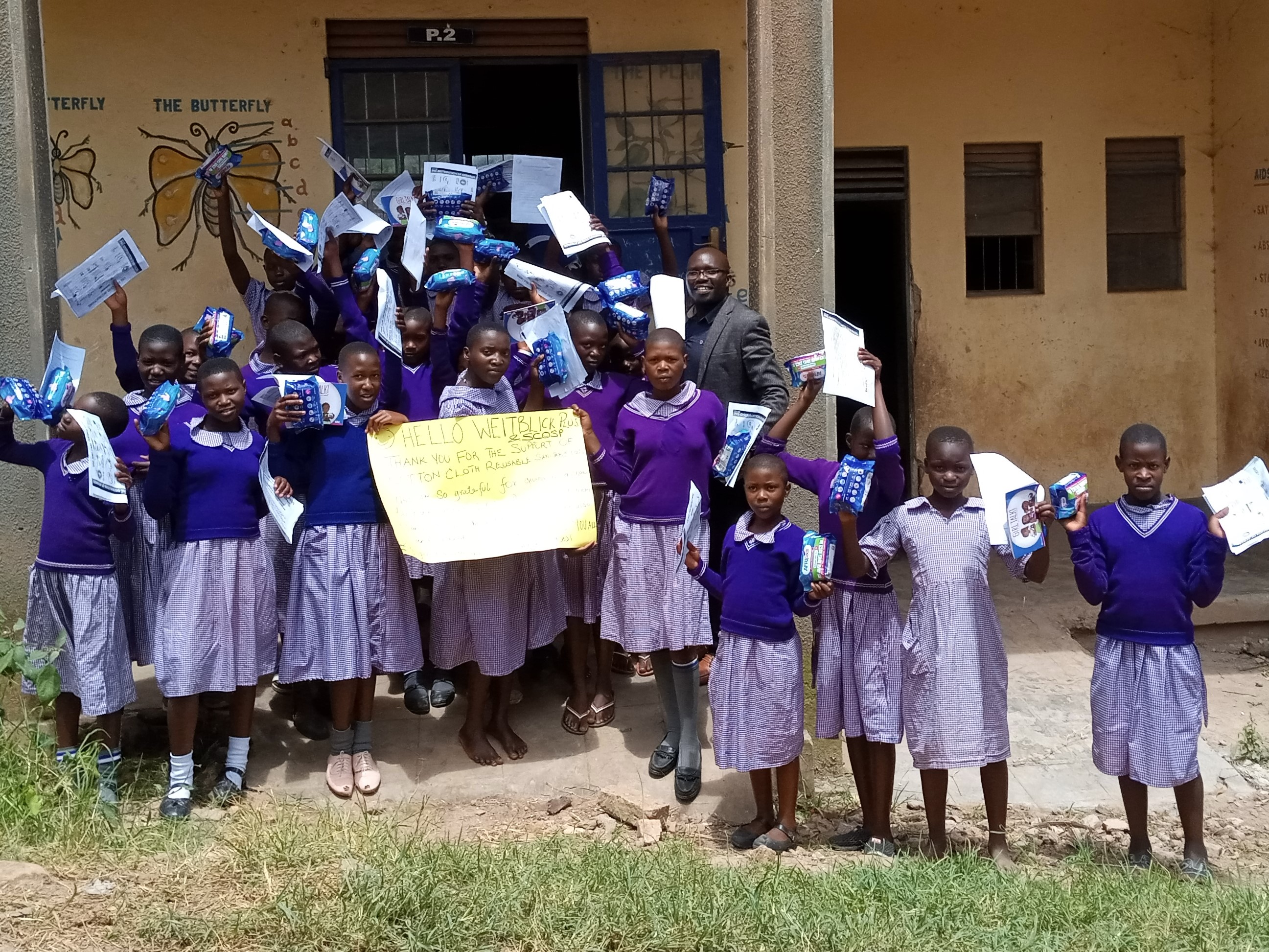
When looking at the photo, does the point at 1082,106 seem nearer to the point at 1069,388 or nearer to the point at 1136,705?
the point at 1069,388

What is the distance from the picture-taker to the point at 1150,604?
13.2 ft

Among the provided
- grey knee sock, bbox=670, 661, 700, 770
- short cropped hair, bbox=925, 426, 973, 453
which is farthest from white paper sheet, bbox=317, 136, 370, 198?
short cropped hair, bbox=925, 426, 973, 453

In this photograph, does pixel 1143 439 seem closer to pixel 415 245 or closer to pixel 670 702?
pixel 670 702

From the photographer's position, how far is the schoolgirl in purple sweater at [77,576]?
14.4 ft

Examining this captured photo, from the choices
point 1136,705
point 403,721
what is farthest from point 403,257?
point 1136,705

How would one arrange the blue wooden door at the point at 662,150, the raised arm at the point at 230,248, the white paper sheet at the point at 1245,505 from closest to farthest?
the white paper sheet at the point at 1245,505, the raised arm at the point at 230,248, the blue wooden door at the point at 662,150

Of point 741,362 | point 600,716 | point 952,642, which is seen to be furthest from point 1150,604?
point 600,716

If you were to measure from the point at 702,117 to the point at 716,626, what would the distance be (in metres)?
3.18

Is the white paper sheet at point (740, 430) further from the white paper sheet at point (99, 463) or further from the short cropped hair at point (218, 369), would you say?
the white paper sheet at point (99, 463)

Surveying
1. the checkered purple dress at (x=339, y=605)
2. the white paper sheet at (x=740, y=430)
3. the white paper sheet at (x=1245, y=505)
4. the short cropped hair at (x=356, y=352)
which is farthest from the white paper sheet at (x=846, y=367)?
the checkered purple dress at (x=339, y=605)

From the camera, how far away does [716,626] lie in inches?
216

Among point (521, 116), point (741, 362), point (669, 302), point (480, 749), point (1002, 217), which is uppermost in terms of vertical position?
point (521, 116)

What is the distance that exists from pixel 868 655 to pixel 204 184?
4596 millimetres

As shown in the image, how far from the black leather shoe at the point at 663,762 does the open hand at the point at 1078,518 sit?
171 cm
